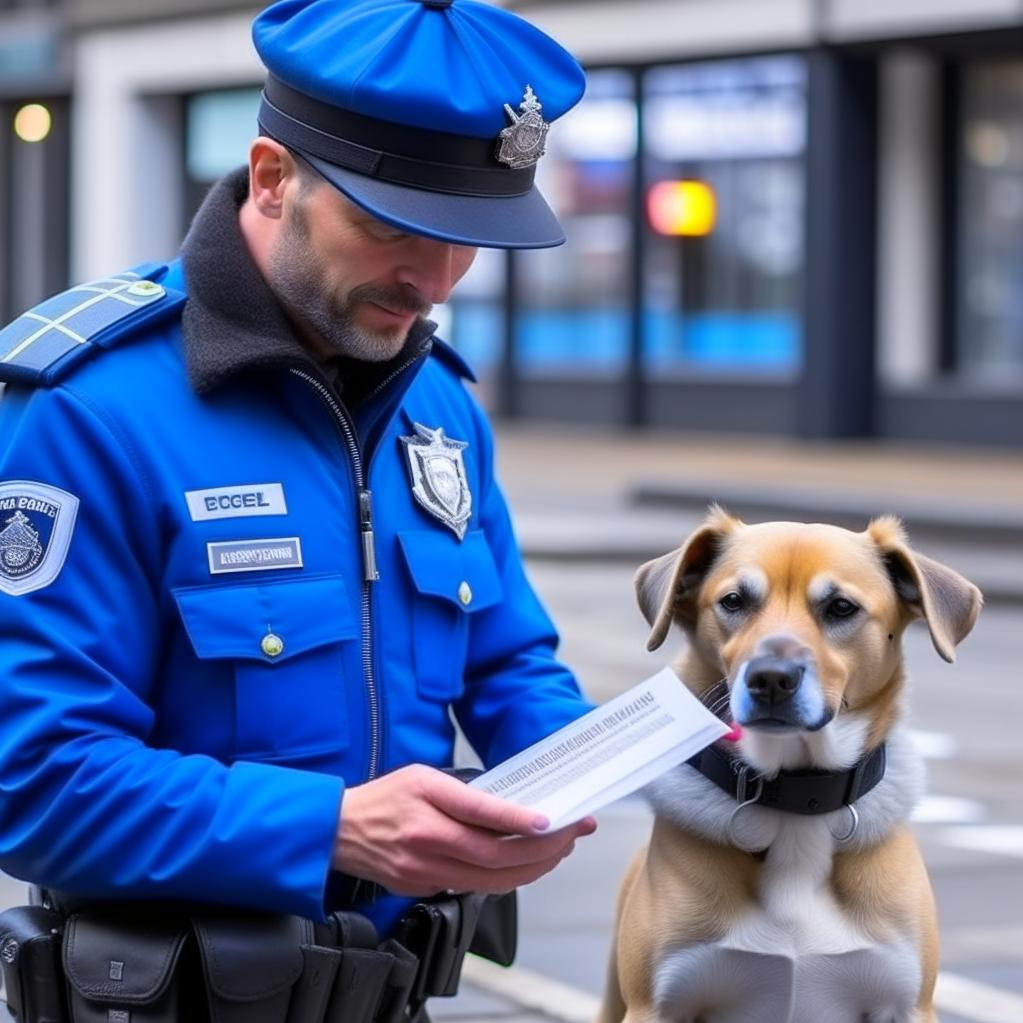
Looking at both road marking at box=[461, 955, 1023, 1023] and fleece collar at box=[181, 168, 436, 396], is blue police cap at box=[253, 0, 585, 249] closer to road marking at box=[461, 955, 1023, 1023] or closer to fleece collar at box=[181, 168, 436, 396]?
fleece collar at box=[181, 168, 436, 396]

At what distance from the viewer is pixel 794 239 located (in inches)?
947

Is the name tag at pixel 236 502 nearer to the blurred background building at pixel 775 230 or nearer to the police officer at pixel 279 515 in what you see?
the police officer at pixel 279 515

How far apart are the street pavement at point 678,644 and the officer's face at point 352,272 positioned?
2.51 metres

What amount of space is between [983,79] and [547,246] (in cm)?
2040

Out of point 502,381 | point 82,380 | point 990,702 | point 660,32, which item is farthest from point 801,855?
point 502,381

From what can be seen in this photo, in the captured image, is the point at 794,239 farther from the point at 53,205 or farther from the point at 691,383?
the point at 53,205

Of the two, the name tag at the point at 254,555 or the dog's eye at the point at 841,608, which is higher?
the name tag at the point at 254,555

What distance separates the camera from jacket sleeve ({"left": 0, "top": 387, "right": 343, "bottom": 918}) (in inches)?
107

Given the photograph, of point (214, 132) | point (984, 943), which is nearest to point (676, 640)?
point (984, 943)

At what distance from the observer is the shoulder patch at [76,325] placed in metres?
2.88

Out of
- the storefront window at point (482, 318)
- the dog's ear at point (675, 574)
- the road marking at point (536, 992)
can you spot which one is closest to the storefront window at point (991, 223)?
the storefront window at point (482, 318)

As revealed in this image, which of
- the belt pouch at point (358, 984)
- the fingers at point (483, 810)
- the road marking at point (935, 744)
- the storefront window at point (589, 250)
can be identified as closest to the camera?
the fingers at point (483, 810)

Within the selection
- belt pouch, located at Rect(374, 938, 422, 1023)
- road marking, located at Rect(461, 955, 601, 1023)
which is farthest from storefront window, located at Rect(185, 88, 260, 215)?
belt pouch, located at Rect(374, 938, 422, 1023)

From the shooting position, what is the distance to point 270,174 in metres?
3.01
